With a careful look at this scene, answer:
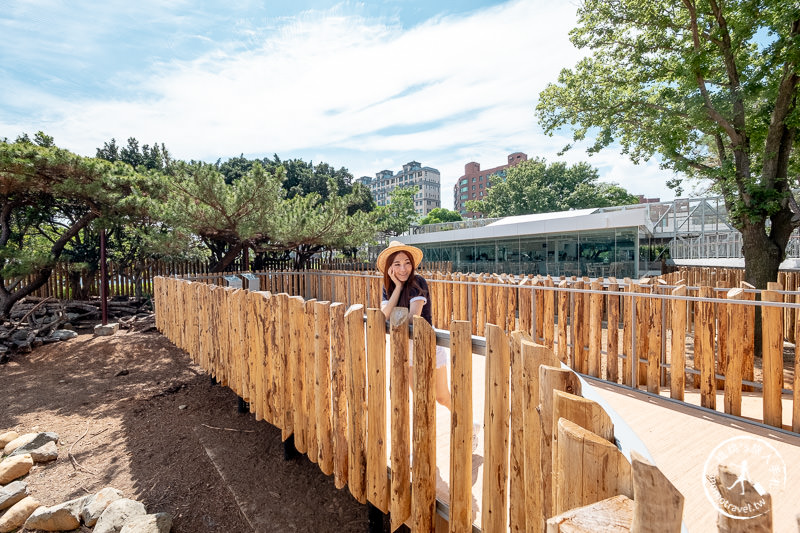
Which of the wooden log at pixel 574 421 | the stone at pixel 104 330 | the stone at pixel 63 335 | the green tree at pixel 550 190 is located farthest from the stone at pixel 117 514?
the green tree at pixel 550 190

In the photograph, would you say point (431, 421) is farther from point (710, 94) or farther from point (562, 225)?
point (562, 225)

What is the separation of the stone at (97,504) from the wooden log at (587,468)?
3.55m

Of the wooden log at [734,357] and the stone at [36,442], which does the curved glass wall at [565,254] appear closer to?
the wooden log at [734,357]

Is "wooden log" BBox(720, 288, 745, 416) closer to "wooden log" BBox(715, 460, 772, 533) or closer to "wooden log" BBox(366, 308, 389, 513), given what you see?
"wooden log" BBox(366, 308, 389, 513)

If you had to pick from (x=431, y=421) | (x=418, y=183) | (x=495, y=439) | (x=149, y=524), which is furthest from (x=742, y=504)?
(x=418, y=183)

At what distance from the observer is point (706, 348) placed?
379cm

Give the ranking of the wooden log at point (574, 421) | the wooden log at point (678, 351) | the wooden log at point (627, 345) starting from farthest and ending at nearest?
the wooden log at point (627, 345) < the wooden log at point (678, 351) < the wooden log at point (574, 421)

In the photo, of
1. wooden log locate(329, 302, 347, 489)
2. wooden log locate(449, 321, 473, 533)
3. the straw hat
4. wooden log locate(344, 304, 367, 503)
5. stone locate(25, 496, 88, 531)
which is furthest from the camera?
the straw hat

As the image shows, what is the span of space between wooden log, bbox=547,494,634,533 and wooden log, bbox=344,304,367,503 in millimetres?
1602

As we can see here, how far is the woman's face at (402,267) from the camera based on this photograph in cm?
291

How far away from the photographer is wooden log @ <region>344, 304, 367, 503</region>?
7.56ft

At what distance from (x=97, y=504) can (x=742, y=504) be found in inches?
158

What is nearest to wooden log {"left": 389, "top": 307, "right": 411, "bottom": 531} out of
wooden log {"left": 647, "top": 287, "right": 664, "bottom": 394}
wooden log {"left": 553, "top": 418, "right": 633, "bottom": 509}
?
wooden log {"left": 553, "top": 418, "right": 633, "bottom": 509}

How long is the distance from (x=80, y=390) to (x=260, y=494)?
457 cm
